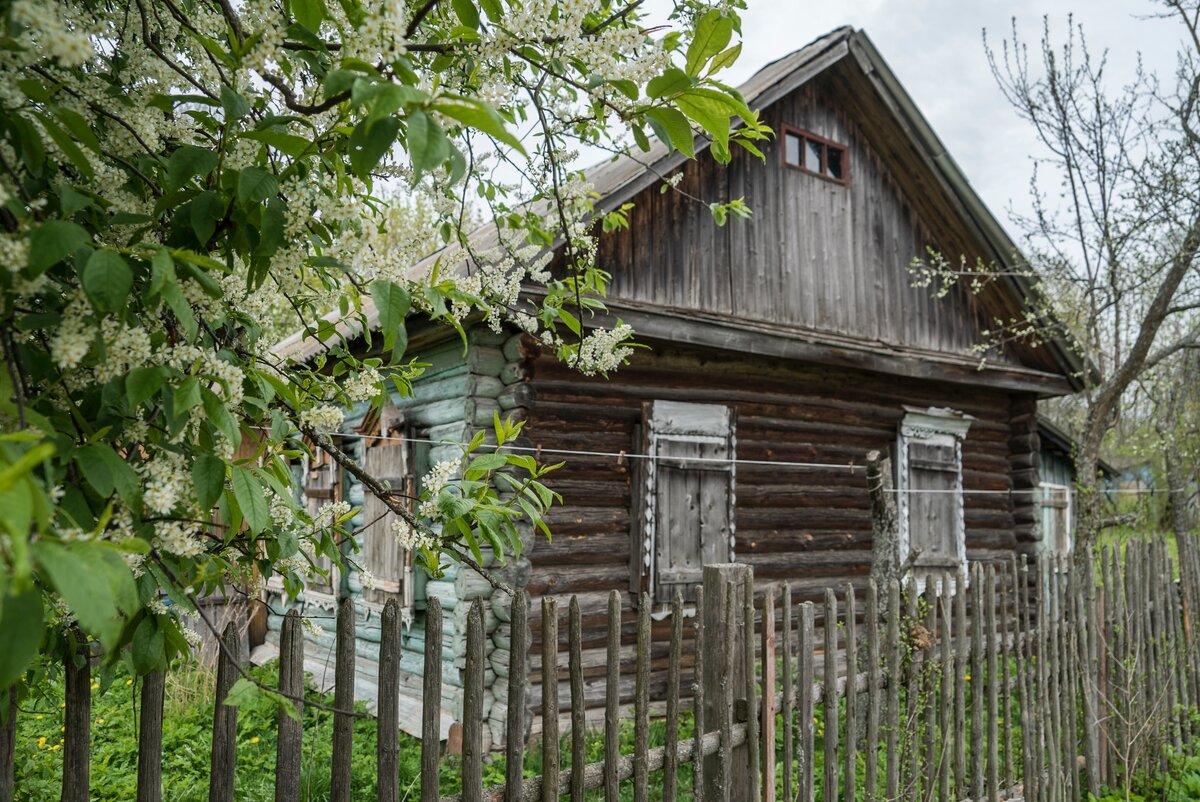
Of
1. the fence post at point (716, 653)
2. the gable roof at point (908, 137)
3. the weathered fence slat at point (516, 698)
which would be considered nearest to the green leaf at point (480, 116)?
the weathered fence slat at point (516, 698)

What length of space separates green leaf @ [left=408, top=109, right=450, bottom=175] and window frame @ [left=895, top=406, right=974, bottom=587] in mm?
7870

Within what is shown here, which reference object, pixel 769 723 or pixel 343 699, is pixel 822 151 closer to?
pixel 769 723

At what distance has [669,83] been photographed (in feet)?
5.14

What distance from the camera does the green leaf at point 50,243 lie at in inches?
44.8

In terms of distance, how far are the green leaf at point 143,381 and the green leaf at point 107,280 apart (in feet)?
0.41

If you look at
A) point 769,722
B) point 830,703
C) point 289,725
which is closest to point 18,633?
point 289,725

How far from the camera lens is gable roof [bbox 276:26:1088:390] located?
269 inches

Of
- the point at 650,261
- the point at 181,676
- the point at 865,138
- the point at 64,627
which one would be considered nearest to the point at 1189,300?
the point at 865,138

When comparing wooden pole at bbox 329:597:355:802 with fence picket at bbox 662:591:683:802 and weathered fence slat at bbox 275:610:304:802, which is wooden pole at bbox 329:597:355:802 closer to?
weathered fence slat at bbox 275:610:304:802

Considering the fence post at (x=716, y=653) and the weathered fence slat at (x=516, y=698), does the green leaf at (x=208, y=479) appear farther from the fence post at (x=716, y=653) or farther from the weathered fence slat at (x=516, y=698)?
the fence post at (x=716, y=653)

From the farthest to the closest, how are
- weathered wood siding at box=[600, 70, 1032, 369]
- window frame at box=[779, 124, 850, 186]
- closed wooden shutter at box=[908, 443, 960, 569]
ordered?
closed wooden shutter at box=[908, 443, 960, 569], window frame at box=[779, 124, 850, 186], weathered wood siding at box=[600, 70, 1032, 369]

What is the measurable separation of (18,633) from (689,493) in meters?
6.34

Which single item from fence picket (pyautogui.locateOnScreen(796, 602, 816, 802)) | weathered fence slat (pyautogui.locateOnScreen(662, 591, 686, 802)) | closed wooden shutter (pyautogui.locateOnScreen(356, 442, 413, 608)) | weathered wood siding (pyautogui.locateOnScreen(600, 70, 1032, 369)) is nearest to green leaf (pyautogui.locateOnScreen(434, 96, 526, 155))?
weathered fence slat (pyautogui.locateOnScreen(662, 591, 686, 802))

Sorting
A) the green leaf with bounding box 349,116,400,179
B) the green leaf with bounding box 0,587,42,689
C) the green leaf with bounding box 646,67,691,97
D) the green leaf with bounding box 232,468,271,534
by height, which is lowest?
the green leaf with bounding box 0,587,42,689
